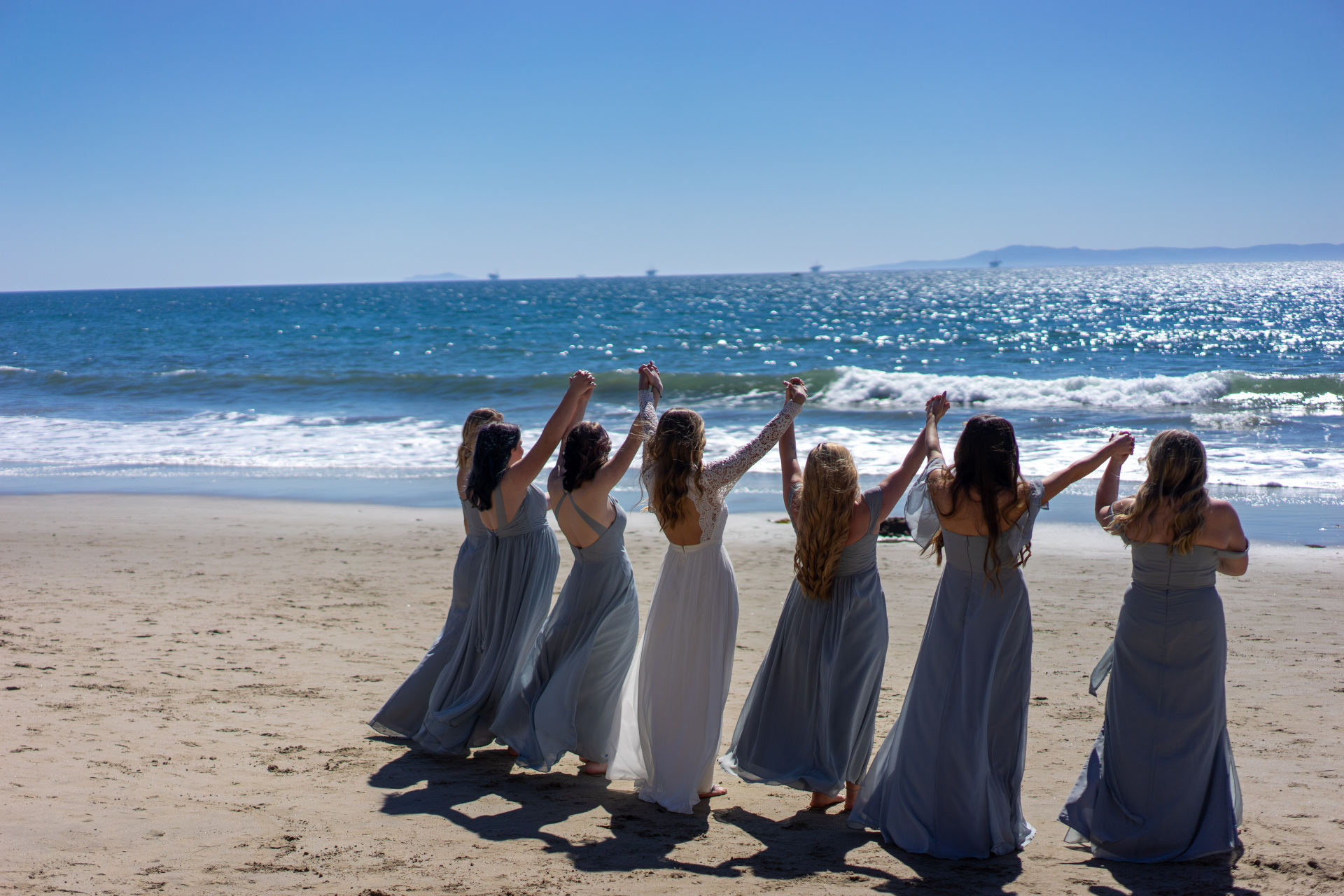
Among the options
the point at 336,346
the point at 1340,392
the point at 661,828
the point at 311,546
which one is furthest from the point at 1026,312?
the point at 661,828

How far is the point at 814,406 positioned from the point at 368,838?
18.6 metres

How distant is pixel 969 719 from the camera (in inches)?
138

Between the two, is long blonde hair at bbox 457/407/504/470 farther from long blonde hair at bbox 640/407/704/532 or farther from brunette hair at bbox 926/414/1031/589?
brunette hair at bbox 926/414/1031/589

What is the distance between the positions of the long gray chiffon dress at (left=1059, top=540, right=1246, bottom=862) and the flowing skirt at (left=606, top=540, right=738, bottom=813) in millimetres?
1484

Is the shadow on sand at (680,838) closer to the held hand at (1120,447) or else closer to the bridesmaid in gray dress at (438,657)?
the bridesmaid in gray dress at (438,657)

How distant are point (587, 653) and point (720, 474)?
103 cm

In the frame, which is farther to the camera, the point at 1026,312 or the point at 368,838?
the point at 1026,312

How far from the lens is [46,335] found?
144 ft

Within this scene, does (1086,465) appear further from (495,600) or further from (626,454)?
(495,600)

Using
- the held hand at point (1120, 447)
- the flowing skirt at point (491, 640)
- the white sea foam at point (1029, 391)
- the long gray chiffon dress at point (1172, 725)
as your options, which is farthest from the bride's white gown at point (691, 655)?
the white sea foam at point (1029, 391)

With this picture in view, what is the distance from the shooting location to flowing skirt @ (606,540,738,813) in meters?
3.92

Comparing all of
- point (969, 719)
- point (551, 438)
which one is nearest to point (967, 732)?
point (969, 719)

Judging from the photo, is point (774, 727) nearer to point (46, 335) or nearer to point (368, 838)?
point (368, 838)

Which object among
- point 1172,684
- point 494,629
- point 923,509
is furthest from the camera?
point 494,629
